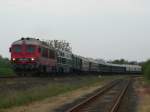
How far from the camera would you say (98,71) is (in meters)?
99.9

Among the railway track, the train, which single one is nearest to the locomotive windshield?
the train

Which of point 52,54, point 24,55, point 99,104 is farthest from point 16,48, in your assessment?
point 99,104

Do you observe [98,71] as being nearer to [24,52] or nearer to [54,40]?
[54,40]

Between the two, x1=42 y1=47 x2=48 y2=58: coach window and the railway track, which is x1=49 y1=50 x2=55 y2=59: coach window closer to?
x1=42 y1=47 x2=48 y2=58: coach window

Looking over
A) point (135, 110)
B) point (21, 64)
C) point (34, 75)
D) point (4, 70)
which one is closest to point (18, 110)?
point (135, 110)

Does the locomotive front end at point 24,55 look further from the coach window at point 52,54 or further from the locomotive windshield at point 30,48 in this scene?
the coach window at point 52,54

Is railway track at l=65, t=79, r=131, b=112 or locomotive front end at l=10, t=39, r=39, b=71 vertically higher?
locomotive front end at l=10, t=39, r=39, b=71

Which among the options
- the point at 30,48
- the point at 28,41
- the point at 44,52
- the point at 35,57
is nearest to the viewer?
the point at 35,57

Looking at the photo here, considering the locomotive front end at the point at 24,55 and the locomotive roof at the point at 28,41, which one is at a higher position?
the locomotive roof at the point at 28,41

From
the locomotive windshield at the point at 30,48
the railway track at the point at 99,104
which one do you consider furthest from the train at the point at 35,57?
the railway track at the point at 99,104

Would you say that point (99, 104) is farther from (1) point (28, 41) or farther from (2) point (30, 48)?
(1) point (28, 41)

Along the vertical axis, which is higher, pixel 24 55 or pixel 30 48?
pixel 30 48

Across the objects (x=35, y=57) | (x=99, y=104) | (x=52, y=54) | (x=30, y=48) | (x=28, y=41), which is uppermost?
(x=28, y=41)

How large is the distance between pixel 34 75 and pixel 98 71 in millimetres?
51931
